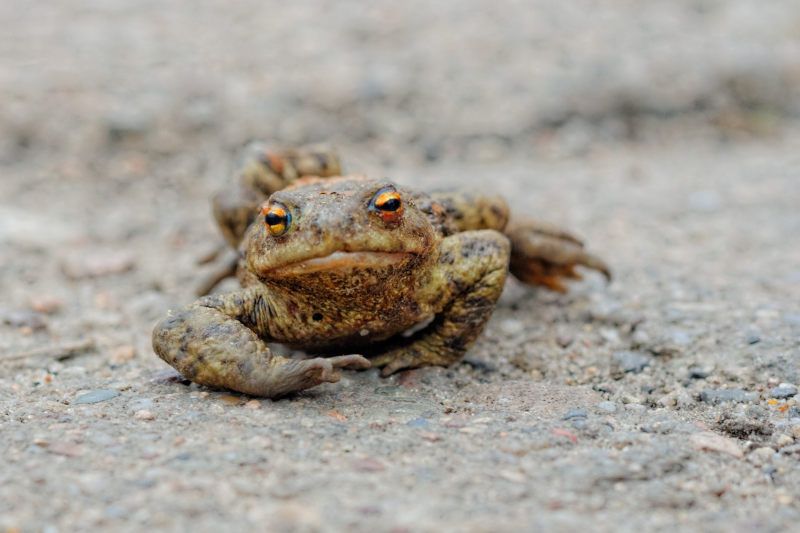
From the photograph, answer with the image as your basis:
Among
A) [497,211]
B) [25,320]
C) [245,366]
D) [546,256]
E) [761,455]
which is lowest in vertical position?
[761,455]

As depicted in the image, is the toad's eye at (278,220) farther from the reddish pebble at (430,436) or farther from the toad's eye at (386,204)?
the reddish pebble at (430,436)

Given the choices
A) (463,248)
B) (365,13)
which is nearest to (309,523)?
(463,248)

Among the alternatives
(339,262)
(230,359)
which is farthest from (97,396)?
(339,262)

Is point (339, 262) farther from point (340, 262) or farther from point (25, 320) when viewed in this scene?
point (25, 320)

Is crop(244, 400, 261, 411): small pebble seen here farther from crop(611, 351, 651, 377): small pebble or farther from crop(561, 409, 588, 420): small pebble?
crop(611, 351, 651, 377): small pebble

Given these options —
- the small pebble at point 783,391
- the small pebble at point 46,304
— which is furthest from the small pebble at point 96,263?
the small pebble at point 783,391
